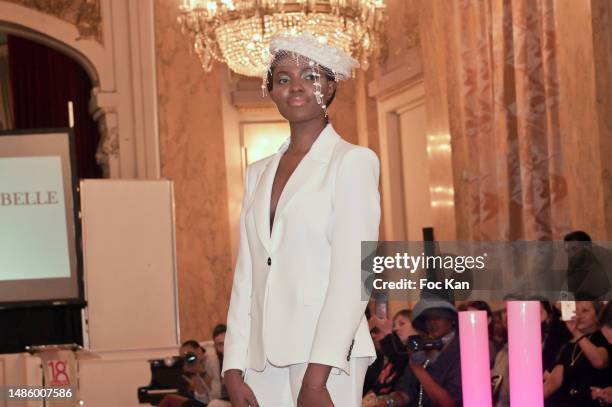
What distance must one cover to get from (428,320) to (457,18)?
123 inches

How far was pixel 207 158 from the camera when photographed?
27.4ft

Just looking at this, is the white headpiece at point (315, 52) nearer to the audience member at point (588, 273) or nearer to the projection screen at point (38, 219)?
the audience member at point (588, 273)

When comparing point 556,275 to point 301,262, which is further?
point 556,275

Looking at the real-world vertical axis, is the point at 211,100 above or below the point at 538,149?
above

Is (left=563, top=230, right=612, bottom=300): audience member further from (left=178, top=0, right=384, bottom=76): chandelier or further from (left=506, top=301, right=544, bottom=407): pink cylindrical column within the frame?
(left=178, top=0, right=384, bottom=76): chandelier

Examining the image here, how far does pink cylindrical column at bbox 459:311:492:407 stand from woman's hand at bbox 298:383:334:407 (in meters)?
0.76

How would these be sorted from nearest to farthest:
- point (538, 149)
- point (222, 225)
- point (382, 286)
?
point (382, 286)
point (538, 149)
point (222, 225)

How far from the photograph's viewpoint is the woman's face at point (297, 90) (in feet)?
7.14

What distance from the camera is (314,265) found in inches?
82.6

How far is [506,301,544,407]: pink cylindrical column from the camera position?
1.15m

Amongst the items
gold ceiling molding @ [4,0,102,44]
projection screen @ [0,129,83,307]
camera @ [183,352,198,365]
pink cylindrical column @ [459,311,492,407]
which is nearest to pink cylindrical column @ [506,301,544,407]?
pink cylindrical column @ [459,311,492,407]

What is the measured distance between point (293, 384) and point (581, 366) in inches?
80.4

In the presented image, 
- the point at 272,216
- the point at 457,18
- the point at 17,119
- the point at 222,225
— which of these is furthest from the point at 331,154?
the point at 17,119

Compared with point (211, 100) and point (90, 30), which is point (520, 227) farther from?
point (90, 30)
